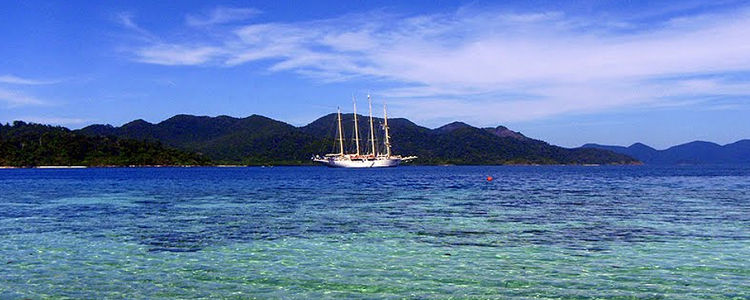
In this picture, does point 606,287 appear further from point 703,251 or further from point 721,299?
point 703,251

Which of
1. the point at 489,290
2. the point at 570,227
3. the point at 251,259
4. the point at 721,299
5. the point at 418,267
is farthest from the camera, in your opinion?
the point at 570,227

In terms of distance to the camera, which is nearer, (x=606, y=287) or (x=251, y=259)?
(x=606, y=287)

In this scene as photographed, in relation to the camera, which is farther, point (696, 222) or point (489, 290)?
point (696, 222)

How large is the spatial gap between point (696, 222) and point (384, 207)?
22.4 meters

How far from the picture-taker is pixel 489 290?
17703 mm

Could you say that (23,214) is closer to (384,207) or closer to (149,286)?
(384,207)

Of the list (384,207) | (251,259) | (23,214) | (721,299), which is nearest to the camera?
(721,299)

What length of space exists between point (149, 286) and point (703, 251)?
2077cm

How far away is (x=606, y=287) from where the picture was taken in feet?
59.1

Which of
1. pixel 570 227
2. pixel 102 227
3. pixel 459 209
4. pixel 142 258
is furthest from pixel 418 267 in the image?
pixel 459 209

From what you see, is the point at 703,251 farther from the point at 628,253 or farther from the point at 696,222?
the point at 696,222

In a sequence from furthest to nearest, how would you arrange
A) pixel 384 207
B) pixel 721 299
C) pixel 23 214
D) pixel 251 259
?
pixel 384 207, pixel 23 214, pixel 251 259, pixel 721 299

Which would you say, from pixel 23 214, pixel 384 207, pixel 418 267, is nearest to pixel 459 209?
pixel 384 207

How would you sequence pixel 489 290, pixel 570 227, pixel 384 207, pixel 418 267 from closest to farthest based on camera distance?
pixel 489 290, pixel 418 267, pixel 570 227, pixel 384 207
